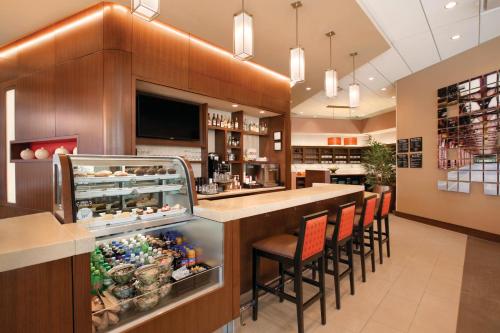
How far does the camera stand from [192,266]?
190cm

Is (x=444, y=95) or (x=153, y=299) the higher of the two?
(x=444, y=95)

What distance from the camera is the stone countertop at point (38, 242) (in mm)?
988

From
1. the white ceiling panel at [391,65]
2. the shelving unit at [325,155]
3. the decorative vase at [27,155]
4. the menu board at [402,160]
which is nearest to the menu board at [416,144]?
the menu board at [402,160]

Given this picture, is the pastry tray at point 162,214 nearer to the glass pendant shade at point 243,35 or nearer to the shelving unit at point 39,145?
the glass pendant shade at point 243,35

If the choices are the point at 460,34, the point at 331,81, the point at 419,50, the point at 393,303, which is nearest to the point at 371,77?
the point at 419,50

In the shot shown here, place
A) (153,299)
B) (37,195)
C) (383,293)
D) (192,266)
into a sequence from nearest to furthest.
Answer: (153,299)
(192,266)
(383,293)
(37,195)

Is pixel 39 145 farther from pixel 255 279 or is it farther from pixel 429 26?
pixel 429 26

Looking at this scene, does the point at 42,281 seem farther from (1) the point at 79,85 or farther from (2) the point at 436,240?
(2) the point at 436,240

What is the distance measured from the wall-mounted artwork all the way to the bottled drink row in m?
3.81

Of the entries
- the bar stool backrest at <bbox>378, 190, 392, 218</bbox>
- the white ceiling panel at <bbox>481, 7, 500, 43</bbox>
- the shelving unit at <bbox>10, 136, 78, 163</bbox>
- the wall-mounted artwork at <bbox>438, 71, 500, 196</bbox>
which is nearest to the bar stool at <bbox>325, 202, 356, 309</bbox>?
the bar stool backrest at <bbox>378, 190, 392, 218</bbox>

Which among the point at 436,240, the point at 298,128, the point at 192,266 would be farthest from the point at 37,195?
the point at 298,128

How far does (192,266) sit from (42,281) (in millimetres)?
976

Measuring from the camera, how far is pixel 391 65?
224 inches

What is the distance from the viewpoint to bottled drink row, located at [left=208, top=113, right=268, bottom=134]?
4.59 metres
